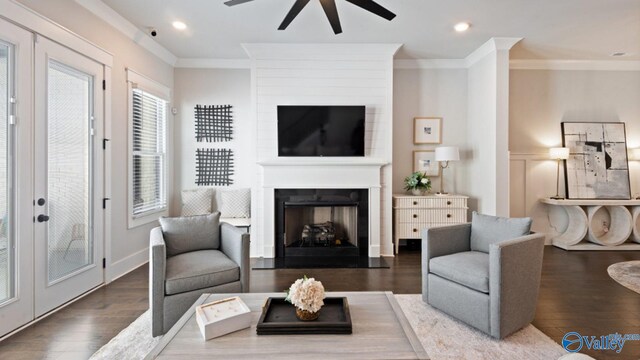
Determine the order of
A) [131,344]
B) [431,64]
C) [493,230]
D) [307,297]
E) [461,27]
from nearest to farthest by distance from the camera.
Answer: [307,297]
[131,344]
[493,230]
[461,27]
[431,64]

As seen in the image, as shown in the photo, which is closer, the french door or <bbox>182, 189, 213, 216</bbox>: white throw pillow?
the french door

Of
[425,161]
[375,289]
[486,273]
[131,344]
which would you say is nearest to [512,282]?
[486,273]

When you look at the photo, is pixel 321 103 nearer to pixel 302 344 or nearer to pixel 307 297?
pixel 307 297

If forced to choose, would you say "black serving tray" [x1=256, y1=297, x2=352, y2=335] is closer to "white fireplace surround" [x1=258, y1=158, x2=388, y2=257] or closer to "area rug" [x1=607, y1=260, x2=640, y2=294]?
"white fireplace surround" [x1=258, y1=158, x2=388, y2=257]

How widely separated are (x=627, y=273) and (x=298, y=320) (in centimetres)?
424

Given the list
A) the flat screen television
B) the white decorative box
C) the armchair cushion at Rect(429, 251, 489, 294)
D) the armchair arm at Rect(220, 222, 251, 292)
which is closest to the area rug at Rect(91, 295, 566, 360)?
the armchair cushion at Rect(429, 251, 489, 294)

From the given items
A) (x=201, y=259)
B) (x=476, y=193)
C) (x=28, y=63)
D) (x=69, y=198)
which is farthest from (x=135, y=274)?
(x=476, y=193)

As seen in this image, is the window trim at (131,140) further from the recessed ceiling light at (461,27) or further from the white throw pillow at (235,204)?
the recessed ceiling light at (461,27)

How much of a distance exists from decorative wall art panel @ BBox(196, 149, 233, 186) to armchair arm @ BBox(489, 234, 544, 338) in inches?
150

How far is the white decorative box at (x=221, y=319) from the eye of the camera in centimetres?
147

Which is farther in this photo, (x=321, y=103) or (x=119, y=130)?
(x=321, y=103)

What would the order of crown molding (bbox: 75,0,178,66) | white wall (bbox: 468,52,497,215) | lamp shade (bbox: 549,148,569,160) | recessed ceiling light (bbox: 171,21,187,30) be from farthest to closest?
lamp shade (bbox: 549,148,569,160), white wall (bbox: 468,52,497,215), recessed ceiling light (bbox: 171,21,187,30), crown molding (bbox: 75,0,178,66)

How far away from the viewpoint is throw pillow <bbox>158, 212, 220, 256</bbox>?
2688mm

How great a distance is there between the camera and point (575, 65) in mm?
4758
